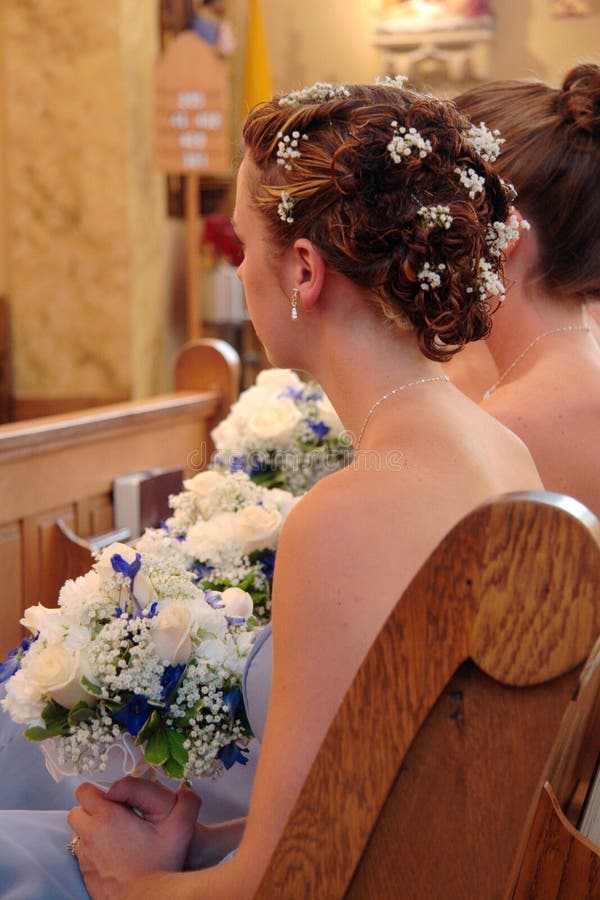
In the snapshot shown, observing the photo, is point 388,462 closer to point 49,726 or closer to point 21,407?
point 49,726

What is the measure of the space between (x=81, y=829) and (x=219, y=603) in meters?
0.38

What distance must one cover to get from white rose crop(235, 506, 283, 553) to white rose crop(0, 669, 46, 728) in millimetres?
935

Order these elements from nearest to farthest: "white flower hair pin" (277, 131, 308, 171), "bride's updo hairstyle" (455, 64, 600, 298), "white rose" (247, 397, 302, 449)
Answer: "white flower hair pin" (277, 131, 308, 171) → "bride's updo hairstyle" (455, 64, 600, 298) → "white rose" (247, 397, 302, 449)

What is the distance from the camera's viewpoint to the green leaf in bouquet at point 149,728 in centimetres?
139

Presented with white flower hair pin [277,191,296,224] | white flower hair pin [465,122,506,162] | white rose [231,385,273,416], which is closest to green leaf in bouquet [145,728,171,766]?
white flower hair pin [277,191,296,224]

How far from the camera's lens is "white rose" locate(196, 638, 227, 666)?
1459 mm

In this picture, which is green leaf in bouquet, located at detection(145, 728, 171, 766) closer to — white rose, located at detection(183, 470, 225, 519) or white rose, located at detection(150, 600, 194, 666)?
white rose, located at detection(150, 600, 194, 666)

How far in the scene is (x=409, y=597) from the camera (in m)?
0.92

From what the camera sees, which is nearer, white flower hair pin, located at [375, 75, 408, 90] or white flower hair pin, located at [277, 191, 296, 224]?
white flower hair pin, located at [277, 191, 296, 224]

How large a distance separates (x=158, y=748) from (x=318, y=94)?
91 cm

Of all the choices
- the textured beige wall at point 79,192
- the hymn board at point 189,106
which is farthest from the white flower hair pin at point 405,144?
the textured beige wall at point 79,192

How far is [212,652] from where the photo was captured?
1.46 meters

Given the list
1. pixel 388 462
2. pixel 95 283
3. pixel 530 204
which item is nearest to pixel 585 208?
pixel 530 204

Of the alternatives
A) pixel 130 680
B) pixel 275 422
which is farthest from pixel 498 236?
pixel 275 422
